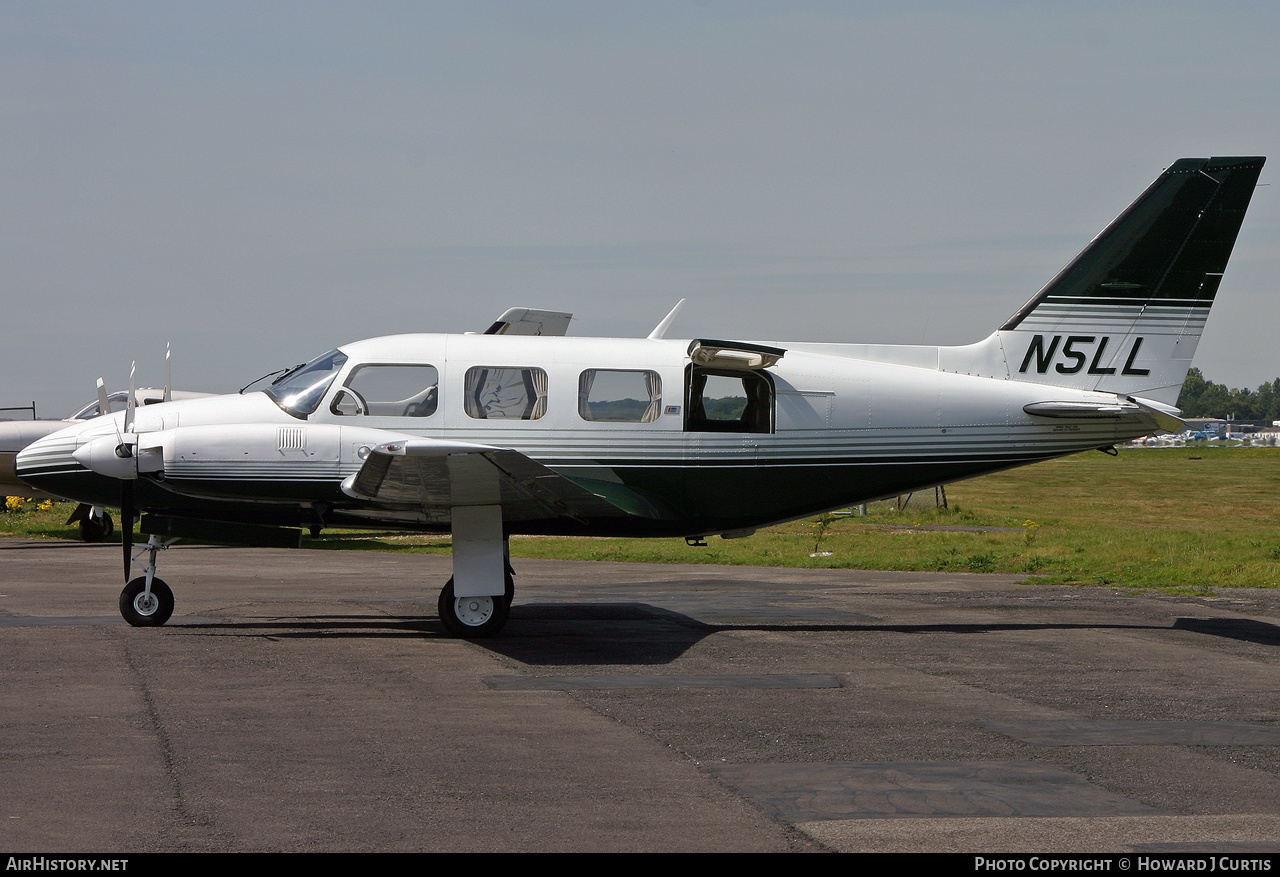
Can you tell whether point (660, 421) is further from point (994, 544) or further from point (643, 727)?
point (994, 544)

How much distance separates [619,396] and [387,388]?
2502mm

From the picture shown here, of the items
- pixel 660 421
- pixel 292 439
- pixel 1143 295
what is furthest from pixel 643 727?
pixel 1143 295

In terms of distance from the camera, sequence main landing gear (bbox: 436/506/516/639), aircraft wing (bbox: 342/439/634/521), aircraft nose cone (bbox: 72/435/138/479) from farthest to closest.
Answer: main landing gear (bbox: 436/506/516/639), aircraft nose cone (bbox: 72/435/138/479), aircraft wing (bbox: 342/439/634/521)

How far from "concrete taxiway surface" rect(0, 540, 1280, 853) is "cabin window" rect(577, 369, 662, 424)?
7.83 feet

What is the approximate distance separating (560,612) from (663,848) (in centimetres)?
918

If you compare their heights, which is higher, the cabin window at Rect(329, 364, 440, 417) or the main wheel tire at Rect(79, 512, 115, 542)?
the cabin window at Rect(329, 364, 440, 417)

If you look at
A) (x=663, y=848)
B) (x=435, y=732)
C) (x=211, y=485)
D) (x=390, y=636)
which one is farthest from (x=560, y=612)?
(x=663, y=848)

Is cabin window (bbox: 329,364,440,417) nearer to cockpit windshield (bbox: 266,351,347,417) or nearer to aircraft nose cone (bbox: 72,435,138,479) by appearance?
cockpit windshield (bbox: 266,351,347,417)

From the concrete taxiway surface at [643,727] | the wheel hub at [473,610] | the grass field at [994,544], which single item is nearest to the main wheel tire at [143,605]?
the concrete taxiway surface at [643,727]

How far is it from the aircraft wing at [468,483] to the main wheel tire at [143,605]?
100 inches

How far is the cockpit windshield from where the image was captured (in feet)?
40.9

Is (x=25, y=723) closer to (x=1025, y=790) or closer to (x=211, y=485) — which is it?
(x=211, y=485)

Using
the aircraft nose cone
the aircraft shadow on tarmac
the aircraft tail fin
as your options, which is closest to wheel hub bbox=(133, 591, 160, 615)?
the aircraft shadow on tarmac

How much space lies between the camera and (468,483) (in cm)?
1121
